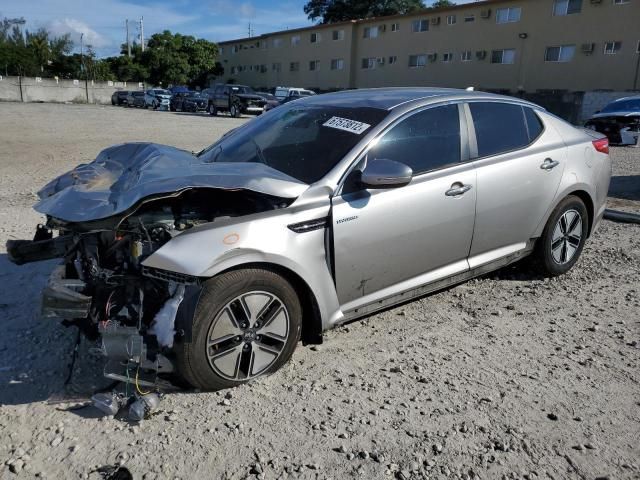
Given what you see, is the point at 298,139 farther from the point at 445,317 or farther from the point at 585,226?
the point at 585,226

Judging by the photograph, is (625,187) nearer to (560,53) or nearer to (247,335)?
(247,335)

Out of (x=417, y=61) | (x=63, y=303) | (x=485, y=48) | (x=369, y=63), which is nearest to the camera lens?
(x=63, y=303)

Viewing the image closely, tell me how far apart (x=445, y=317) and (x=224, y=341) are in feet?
6.36

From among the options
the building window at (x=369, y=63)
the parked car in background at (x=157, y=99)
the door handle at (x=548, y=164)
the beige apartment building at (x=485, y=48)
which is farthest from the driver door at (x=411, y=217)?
the building window at (x=369, y=63)

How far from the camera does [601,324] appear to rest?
412cm

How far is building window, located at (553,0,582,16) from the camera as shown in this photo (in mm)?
33125

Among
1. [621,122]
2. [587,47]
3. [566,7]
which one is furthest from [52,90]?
[621,122]

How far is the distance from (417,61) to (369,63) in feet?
19.4

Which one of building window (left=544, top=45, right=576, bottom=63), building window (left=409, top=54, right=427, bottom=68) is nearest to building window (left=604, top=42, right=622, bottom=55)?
building window (left=544, top=45, right=576, bottom=63)

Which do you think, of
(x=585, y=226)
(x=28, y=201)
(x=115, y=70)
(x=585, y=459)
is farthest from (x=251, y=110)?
(x=115, y=70)

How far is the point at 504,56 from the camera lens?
124 feet

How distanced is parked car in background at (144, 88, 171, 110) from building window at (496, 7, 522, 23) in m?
25.6

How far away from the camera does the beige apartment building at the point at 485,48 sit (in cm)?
3173

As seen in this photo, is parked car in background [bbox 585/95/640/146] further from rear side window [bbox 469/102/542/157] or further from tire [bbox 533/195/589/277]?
rear side window [bbox 469/102/542/157]
